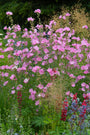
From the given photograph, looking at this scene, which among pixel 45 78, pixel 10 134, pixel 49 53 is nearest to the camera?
pixel 10 134

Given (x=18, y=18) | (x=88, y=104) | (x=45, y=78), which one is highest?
(x=18, y=18)

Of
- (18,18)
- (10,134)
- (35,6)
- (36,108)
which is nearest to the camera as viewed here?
(10,134)

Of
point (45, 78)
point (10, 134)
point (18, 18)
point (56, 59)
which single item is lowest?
point (10, 134)

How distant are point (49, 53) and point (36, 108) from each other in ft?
2.96

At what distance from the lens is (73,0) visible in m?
9.32

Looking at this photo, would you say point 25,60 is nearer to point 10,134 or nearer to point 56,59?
point 56,59

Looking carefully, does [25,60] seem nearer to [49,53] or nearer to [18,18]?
[49,53]

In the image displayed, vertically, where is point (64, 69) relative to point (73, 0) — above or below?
below

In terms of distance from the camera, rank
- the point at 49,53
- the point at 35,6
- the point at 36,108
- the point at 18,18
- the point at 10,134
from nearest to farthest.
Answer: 1. the point at 10,134
2. the point at 36,108
3. the point at 49,53
4. the point at 35,6
5. the point at 18,18

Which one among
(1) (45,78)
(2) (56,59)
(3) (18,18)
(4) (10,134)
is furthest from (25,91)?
(3) (18,18)

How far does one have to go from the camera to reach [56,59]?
11.2 ft

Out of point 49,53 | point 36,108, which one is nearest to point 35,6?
point 49,53

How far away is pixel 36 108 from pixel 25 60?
2.33 feet

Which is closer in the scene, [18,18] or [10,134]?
[10,134]
